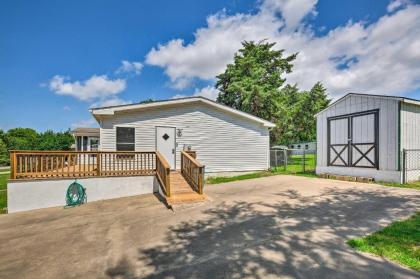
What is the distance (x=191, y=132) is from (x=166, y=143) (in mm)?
1462

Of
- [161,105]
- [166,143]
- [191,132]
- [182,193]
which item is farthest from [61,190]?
[191,132]

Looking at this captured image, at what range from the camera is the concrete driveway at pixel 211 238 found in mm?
3031

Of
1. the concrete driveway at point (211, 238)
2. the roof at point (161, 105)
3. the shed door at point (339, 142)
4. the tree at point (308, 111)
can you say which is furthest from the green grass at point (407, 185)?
the tree at point (308, 111)

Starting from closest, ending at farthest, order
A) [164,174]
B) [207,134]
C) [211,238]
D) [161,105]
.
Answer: [211,238] < [164,174] < [161,105] < [207,134]

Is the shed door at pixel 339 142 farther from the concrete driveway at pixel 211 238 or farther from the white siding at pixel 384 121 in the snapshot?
the concrete driveway at pixel 211 238

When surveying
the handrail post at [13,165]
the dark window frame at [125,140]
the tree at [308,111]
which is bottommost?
the handrail post at [13,165]

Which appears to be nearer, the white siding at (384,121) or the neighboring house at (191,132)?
the white siding at (384,121)

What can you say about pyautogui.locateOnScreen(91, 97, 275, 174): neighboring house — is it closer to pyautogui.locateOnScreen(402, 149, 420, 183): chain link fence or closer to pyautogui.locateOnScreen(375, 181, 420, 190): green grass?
pyautogui.locateOnScreen(375, 181, 420, 190): green grass

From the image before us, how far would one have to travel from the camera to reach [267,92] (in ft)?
72.3

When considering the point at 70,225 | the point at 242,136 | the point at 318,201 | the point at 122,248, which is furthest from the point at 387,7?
the point at 70,225

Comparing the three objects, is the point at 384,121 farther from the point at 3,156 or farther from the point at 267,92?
the point at 3,156

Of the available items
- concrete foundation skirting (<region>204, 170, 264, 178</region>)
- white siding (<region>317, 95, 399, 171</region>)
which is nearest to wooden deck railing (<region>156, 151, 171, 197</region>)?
concrete foundation skirting (<region>204, 170, 264, 178</region>)

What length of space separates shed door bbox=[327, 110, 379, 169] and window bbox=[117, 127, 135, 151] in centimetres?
1026

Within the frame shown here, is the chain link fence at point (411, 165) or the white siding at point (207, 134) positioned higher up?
the white siding at point (207, 134)
